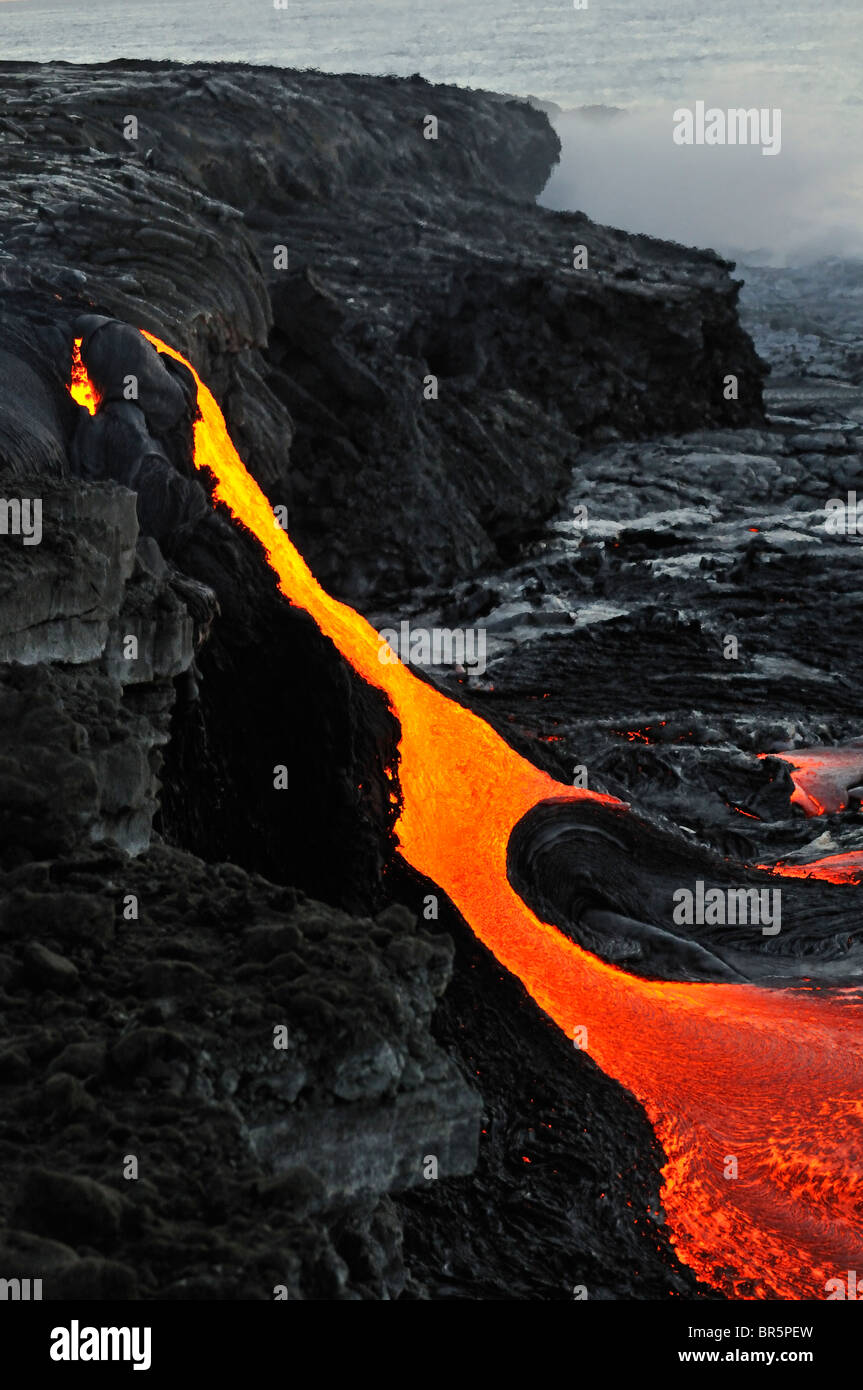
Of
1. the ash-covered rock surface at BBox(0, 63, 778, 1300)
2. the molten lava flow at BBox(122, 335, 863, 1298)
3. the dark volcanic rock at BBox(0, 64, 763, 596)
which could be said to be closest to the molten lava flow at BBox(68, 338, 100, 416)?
the ash-covered rock surface at BBox(0, 63, 778, 1300)

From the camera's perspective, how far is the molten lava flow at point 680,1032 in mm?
16328

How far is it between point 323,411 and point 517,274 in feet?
43.6

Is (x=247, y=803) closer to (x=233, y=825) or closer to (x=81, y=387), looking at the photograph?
(x=233, y=825)

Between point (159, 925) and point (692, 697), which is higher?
→ point (692, 697)

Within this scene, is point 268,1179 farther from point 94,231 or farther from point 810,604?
point 810,604

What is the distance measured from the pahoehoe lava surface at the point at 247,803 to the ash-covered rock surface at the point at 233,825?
0.03m

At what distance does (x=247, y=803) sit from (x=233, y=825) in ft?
1.72

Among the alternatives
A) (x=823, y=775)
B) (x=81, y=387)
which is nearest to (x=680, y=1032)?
(x=81, y=387)

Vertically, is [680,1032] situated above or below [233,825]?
below

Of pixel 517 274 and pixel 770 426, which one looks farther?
pixel 770 426

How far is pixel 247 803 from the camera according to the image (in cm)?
2030

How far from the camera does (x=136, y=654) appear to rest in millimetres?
16359

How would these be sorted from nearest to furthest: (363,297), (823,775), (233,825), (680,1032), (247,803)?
(680,1032), (233,825), (247,803), (823,775), (363,297)
